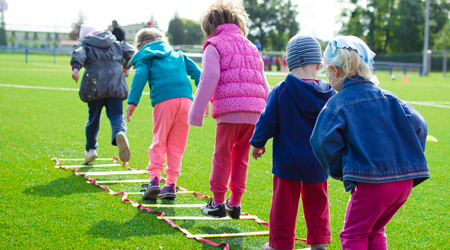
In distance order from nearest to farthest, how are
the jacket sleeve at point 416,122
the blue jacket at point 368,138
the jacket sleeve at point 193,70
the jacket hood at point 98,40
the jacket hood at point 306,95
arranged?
1. the blue jacket at point 368,138
2. the jacket sleeve at point 416,122
3. the jacket hood at point 306,95
4. the jacket sleeve at point 193,70
5. the jacket hood at point 98,40

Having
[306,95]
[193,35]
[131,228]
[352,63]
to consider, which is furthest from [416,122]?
[193,35]

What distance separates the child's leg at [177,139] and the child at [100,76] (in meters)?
0.98

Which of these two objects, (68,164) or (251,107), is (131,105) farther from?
(68,164)

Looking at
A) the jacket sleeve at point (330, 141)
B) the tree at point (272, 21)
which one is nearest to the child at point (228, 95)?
the jacket sleeve at point (330, 141)

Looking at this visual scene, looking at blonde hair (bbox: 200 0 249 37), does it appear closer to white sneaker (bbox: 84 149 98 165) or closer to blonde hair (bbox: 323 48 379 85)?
blonde hair (bbox: 323 48 379 85)

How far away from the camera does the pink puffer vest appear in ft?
11.0

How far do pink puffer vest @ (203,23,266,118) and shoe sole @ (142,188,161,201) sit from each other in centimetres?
99

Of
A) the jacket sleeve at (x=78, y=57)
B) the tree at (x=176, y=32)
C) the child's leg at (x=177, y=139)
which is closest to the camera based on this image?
the child's leg at (x=177, y=139)

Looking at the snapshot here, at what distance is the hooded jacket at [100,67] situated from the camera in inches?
195

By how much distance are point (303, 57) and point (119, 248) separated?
5.68ft

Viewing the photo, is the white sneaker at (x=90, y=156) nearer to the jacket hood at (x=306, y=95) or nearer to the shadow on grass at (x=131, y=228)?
the shadow on grass at (x=131, y=228)

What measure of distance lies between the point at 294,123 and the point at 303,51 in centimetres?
47

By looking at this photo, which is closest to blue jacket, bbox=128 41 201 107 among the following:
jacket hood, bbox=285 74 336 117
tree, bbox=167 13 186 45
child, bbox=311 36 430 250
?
jacket hood, bbox=285 74 336 117

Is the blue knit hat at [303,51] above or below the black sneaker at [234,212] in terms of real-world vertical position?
above
